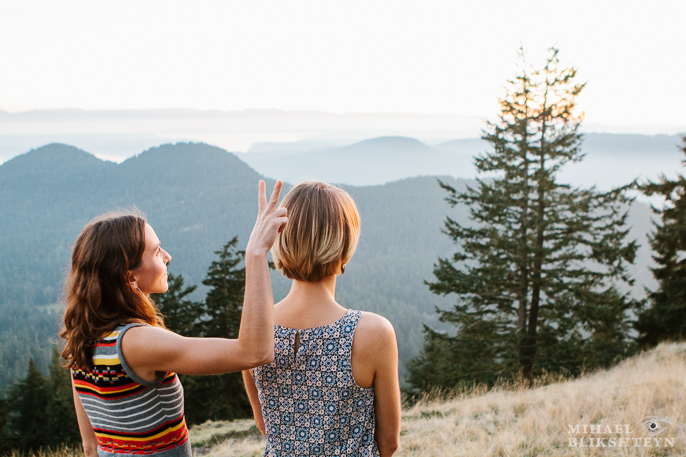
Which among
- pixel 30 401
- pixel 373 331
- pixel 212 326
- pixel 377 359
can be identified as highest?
pixel 373 331

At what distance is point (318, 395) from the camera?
5.16ft

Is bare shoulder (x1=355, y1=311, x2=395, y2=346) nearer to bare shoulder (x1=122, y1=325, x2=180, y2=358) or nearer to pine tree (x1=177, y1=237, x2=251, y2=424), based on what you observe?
bare shoulder (x1=122, y1=325, x2=180, y2=358)

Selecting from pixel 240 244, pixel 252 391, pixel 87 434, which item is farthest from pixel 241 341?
pixel 240 244

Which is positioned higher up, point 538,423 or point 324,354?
point 324,354

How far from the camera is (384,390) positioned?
1.57 metres

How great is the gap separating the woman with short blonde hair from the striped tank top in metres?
0.34

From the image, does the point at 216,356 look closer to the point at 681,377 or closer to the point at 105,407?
the point at 105,407

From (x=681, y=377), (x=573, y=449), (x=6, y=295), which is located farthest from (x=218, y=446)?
(x=6, y=295)

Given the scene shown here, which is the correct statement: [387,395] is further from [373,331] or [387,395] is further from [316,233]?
[316,233]

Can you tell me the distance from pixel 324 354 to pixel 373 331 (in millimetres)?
203

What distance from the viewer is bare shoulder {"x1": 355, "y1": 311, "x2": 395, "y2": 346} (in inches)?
58.1

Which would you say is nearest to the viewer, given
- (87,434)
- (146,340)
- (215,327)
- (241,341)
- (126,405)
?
(241,341)

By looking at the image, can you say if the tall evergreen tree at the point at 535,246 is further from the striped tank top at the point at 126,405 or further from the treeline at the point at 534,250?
the striped tank top at the point at 126,405

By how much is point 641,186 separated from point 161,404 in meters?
19.4
